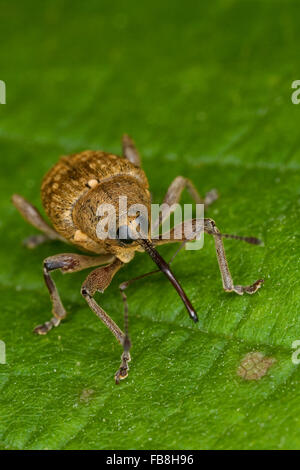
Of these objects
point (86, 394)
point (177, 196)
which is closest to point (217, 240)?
point (177, 196)

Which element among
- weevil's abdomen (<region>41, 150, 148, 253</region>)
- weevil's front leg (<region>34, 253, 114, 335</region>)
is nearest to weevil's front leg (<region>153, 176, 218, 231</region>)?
weevil's abdomen (<region>41, 150, 148, 253</region>)

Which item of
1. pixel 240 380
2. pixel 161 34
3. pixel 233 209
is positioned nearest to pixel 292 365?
pixel 240 380

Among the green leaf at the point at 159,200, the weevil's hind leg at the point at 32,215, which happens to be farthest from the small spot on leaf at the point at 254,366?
the weevil's hind leg at the point at 32,215

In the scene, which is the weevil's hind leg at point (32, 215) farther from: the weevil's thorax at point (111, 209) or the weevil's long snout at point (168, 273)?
the weevil's long snout at point (168, 273)

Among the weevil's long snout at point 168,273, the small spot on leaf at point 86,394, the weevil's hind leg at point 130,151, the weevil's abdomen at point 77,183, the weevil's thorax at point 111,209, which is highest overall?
the weevil's hind leg at point 130,151

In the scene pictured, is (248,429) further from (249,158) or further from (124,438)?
(249,158)

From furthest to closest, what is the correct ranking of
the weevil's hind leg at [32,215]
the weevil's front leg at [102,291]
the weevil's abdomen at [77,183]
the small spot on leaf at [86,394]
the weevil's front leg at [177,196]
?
the weevil's hind leg at [32,215], the weevil's front leg at [177,196], the weevil's abdomen at [77,183], the weevil's front leg at [102,291], the small spot on leaf at [86,394]

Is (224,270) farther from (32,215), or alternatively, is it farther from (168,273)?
(32,215)
